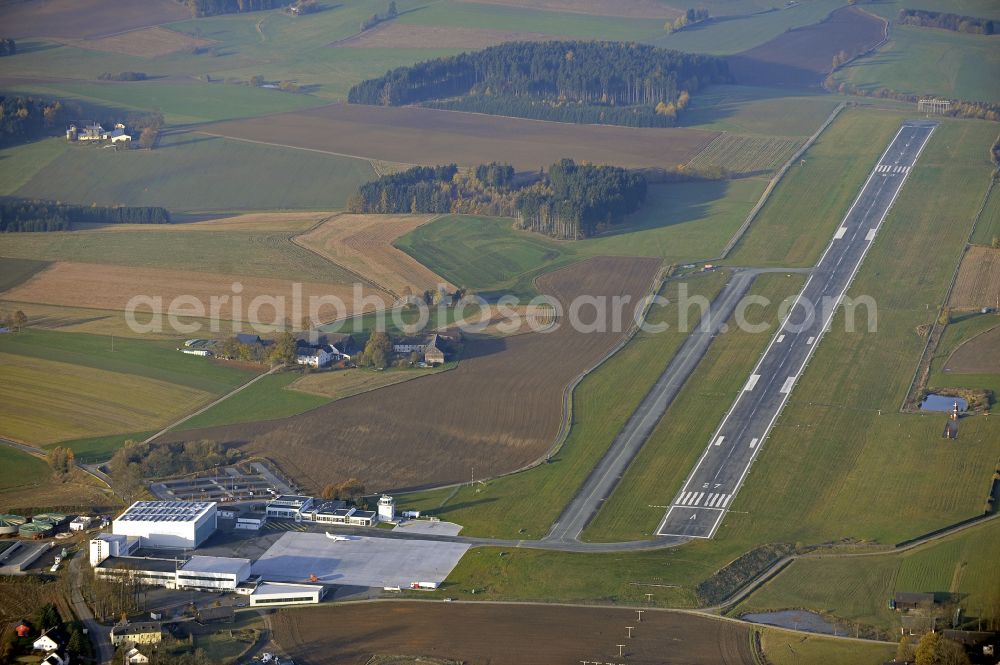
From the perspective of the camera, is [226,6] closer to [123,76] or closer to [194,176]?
[123,76]

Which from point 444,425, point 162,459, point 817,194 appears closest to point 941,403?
point 444,425

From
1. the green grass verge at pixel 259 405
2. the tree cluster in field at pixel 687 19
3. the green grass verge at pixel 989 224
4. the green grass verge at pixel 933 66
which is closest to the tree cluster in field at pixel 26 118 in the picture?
the green grass verge at pixel 259 405

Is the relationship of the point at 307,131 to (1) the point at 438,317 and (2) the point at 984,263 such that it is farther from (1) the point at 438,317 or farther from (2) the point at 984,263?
(2) the point at 984,263

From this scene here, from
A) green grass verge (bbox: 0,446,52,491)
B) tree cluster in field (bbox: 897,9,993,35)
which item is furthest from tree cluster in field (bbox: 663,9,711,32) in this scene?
green grass verge (bbox: 0,446,52,491)

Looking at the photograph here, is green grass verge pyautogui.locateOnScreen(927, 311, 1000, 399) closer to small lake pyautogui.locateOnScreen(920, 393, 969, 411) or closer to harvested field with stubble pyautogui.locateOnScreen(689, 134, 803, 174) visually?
small lake pyautogui.locateOnScreen(920, 393, 969, 411)

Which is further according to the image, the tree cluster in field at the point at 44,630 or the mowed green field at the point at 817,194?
the mowed green field at the point at 817,194

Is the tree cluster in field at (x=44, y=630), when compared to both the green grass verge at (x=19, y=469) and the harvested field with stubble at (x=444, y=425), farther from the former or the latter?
the harvested field with stubble at (x=444, y=425)
